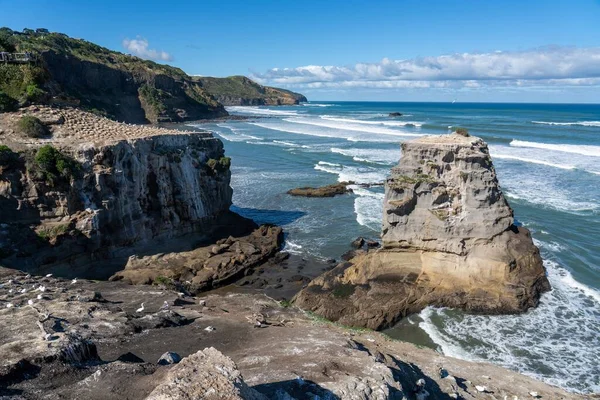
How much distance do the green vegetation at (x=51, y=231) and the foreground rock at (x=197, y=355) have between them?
3.66 meters

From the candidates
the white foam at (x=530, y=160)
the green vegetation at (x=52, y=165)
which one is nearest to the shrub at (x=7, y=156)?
the green vegetation at (x=52, y=165)

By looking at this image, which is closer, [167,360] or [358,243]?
[167,360]

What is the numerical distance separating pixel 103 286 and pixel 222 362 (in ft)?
39.4

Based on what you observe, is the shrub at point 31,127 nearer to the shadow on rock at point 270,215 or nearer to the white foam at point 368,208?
the shadow on rock at point 270,215

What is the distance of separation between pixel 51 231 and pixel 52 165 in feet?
9.64

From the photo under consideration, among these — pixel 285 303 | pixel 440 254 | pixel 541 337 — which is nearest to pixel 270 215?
pixel 285 303

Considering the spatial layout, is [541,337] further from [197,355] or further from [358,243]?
[197,355]

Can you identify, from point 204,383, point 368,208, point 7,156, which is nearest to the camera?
point 204,383

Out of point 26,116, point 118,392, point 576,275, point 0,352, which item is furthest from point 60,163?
point 576,275

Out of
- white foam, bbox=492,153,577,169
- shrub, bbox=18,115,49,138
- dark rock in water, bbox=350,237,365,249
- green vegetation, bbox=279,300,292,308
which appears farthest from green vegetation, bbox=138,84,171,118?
green vegetation, bbox=279,300,292,308

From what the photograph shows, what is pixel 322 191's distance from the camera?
126 feet

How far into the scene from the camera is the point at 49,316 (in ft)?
38.2

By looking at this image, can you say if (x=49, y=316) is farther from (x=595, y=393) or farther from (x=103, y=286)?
(x=595, y=393)

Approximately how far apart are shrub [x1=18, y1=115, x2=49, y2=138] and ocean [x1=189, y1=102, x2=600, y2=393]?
1430cm
